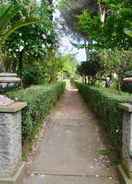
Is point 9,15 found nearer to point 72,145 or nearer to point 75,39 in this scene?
point 72,145

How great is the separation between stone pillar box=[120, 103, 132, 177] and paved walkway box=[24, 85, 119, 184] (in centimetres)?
45

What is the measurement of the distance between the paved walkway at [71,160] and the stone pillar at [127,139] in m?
0.45

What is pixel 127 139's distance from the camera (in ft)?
19.1

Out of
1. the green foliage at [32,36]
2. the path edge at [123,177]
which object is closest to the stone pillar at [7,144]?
the path edge at [123,177]

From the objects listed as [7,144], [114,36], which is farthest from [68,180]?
[114,36]

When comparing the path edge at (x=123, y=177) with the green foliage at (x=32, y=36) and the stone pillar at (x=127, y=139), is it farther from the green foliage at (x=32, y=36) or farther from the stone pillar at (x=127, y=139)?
the green foliage at (x=32, y=36)

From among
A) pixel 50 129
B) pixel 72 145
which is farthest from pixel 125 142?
pixel 50 129

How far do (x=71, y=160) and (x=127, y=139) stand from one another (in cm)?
169

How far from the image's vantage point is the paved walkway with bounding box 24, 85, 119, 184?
20.4 ft

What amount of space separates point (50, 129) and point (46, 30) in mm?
5471

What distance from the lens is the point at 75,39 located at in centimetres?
3528

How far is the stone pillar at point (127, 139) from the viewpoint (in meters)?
5.67

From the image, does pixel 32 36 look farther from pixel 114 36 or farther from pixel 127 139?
pixel 127 139

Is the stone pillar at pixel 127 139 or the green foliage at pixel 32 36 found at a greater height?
the green foliage at pixel 32 36
